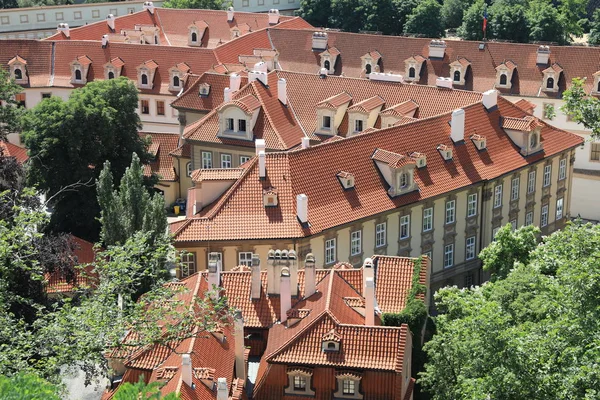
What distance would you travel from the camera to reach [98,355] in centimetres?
2906

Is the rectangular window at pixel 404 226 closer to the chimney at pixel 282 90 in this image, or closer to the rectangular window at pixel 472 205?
the rectangular window at pixel 472 205

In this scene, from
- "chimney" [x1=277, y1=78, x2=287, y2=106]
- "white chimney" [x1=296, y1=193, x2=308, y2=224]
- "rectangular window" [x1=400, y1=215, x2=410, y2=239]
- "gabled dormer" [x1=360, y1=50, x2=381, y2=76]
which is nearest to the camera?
"white chimney" [x1=296, y1=193, x2=308, y2=224]

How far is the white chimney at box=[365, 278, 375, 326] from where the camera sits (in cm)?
3978

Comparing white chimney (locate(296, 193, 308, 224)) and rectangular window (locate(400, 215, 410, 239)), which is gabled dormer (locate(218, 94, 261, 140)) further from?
white chimney (locate(296, 193, 308, 224))

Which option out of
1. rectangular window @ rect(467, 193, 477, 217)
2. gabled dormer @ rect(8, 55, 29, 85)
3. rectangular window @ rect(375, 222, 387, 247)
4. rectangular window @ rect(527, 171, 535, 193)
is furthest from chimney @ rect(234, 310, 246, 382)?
gabled dormer @ rect(8, 55, 29, 85)

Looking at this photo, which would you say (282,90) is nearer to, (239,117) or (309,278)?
(239,117)

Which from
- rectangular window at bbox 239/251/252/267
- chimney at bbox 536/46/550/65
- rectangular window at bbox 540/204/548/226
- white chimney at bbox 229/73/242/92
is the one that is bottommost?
rectangular window at bbox 540/204/548/226

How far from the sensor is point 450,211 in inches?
2216

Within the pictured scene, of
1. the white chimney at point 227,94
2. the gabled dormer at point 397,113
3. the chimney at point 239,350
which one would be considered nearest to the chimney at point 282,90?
the white chimney at point 227,94

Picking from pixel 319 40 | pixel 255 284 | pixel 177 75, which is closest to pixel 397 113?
pixel 319 40

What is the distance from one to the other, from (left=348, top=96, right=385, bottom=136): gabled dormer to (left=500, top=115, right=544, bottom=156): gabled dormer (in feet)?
→ 24.7

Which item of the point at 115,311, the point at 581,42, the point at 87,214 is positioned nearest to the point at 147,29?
the point at 87,214

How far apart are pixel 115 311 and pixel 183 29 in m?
65.4

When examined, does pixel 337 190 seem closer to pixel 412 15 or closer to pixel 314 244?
pixel 314 244
